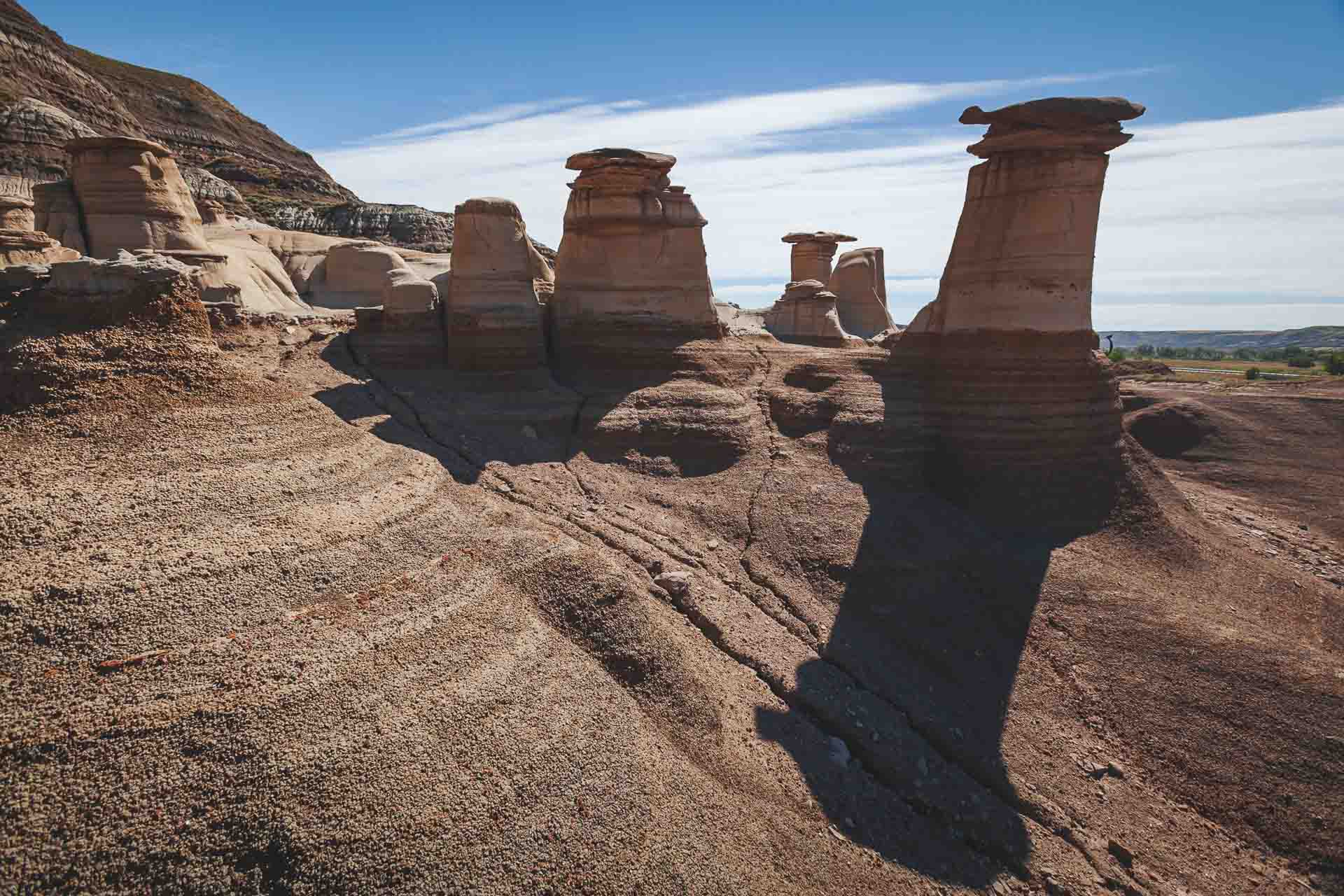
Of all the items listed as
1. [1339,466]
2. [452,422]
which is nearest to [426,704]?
[452,422]

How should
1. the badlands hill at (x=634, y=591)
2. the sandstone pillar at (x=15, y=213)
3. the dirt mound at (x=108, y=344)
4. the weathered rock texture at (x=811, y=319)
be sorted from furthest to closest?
the weathered rock texture at (x=811, y=319)
the sandstone pillar at (x=15, y=213)
the dirt mound at (x=108, y=344)
the badlands hill at (x=634, y=591)

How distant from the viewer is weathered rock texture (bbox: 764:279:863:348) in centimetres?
1927

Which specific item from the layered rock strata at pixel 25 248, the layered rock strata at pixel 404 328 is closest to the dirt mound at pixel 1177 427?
the layered rock strata at pixel 404 328

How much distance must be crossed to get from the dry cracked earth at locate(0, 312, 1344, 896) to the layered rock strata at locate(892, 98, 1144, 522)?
31.6 inches

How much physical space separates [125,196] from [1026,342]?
56.9ft

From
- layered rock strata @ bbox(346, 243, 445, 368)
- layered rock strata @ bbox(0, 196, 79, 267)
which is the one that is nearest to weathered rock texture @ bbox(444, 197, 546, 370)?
layered rock strata @ bbox(346, 243, 445, 368)

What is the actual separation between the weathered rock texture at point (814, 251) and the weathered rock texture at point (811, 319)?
5.95 m

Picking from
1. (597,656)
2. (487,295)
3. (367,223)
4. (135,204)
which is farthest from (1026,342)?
(367,223)

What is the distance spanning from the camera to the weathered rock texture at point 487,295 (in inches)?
438

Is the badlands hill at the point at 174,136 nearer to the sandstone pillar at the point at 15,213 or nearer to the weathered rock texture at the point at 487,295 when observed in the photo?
the sandstone pillar at the point at 15,213

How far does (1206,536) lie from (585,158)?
483 inches

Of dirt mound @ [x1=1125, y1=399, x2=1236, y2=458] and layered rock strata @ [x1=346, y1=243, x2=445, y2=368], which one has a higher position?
layered rock strata @ [x1=346, y1=243, x2=445, y2=368]

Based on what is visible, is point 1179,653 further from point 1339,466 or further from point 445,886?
point 1339,466

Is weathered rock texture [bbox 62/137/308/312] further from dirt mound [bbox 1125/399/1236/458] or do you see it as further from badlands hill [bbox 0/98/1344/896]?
dirt mound [bbox 1125/399/1236/458]
